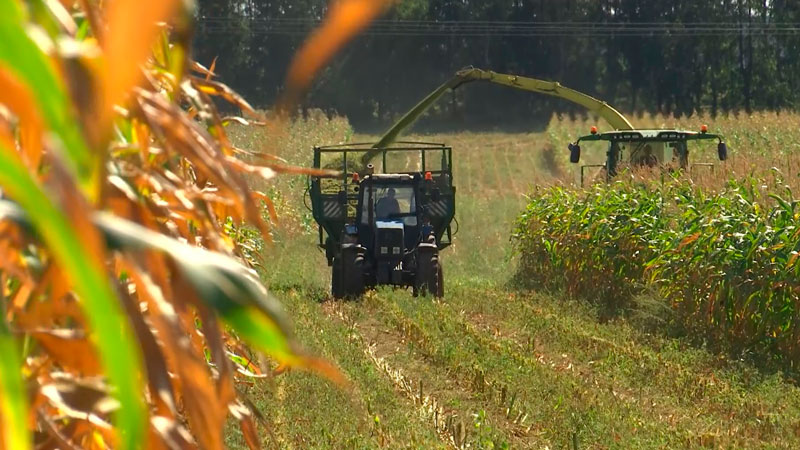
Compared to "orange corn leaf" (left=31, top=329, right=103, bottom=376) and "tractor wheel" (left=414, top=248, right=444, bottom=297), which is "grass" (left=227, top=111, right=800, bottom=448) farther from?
"orange corn leaf" (left=31, top=329, right=103, bottom=376)

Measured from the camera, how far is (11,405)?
0.96 m

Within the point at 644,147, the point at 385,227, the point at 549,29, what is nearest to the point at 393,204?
the point at 385,227

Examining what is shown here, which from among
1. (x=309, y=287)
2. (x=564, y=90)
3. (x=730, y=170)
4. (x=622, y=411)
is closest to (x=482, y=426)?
(x=622, y=411)

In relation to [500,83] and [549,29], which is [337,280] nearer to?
[500,83]

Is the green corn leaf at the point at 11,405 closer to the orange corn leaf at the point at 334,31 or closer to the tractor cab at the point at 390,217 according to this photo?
the orange corn leaf at the point at 334,31

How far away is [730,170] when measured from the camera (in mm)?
13602

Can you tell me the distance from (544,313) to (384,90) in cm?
5240

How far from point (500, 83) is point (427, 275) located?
700 cm

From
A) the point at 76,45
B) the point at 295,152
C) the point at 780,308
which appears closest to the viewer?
the point at 76,45

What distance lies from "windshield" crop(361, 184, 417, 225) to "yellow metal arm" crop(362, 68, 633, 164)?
11.9 feet

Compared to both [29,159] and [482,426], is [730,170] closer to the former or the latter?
[482,426]

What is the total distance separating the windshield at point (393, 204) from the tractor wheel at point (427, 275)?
3.62ft

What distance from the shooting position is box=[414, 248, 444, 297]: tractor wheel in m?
14.5

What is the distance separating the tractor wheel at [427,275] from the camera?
1446 centimetres
